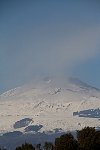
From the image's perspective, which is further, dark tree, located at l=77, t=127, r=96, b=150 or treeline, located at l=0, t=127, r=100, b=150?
treeline, located at l=0, t=127, r=100, b=150

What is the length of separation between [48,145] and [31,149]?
16657 mm

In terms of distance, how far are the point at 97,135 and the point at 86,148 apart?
7026 mm

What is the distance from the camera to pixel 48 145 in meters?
134

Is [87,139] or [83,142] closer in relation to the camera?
[83,142]

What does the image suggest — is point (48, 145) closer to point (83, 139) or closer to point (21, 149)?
point (21, 149)

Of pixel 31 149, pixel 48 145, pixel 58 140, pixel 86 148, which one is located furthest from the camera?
pixel 48 145

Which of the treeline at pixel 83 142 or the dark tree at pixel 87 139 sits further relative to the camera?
the treeline at pixel 83 142

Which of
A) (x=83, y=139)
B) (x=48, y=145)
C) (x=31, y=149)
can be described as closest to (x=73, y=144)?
(x=83, y=139)

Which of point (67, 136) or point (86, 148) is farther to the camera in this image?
point (67, 136)

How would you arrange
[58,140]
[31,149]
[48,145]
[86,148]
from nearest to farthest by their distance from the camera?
[86,148], [58,140], [31,149], [48,145]

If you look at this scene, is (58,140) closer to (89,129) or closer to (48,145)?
(89,129)

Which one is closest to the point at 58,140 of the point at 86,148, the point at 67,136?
the point at 67,136

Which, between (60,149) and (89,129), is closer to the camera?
(60,149)

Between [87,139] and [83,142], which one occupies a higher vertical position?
[87,139]
